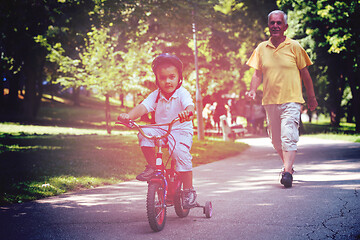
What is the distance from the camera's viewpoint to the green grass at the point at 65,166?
7.44m

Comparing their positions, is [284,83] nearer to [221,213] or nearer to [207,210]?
[221,213]

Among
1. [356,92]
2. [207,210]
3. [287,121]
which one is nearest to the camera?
[207,210]

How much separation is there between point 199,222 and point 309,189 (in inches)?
90.6

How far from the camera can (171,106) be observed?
16.3ft

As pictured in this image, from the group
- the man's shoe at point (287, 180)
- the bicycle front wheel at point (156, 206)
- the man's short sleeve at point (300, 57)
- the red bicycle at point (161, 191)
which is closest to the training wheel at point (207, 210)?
the red bicycle at point (161, 191)

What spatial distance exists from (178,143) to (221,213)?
107 centimetres

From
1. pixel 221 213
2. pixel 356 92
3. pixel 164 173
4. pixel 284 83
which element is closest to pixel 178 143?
pixel 164 173

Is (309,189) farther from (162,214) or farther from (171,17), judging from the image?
(171,17)

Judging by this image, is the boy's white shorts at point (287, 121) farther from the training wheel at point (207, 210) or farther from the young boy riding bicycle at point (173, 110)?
the young boy riding bicycle at point (173, 110)

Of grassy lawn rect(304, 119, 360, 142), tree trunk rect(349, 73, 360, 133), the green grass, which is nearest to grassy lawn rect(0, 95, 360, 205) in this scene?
the green grass

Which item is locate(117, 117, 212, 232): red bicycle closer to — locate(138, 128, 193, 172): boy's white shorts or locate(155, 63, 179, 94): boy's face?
locate(138, 128, 193, 172): boy's white shorts

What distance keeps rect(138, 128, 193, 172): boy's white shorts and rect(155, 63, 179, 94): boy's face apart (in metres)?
0.45

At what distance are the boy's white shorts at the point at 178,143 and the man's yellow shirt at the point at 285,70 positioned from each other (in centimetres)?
256

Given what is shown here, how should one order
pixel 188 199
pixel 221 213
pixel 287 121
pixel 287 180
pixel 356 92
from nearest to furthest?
pixel 188 199, pixel 221 213, pixel 287 180, pixel 287 121, pixel 356 92
